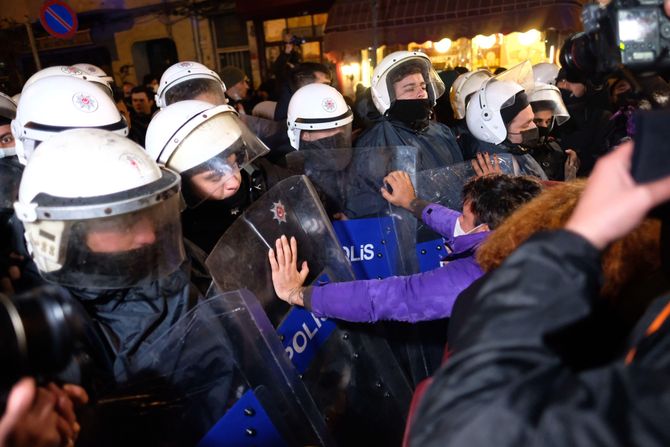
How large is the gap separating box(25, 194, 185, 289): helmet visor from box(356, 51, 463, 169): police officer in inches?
85.3

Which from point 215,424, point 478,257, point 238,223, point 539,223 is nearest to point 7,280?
point 238,223

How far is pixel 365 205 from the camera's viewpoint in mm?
2623

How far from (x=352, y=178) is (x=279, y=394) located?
1552 mm

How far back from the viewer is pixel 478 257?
4.35ft

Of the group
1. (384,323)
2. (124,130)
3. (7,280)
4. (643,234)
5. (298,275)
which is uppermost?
(124,130)

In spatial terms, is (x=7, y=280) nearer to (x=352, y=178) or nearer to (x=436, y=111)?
(x=352, y=178)

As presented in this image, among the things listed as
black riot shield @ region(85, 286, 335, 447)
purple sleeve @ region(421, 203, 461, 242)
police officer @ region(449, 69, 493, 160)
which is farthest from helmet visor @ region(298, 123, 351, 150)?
black riot shield @ region(85, 286, 335, 447)

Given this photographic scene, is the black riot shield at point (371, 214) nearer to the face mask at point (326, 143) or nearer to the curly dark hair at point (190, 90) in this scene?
the face mask at point (326, 143)

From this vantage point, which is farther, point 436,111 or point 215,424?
point 436,111

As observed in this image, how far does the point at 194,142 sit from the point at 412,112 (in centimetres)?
185

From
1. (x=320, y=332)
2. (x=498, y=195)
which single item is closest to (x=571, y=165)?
(x=498, y=195)

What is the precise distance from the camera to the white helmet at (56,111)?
216cm

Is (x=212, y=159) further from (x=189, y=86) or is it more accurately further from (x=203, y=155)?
(x=189, y=86)

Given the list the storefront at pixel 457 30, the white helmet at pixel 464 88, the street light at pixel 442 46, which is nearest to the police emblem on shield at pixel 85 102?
the white helmet at pixel 464 88
